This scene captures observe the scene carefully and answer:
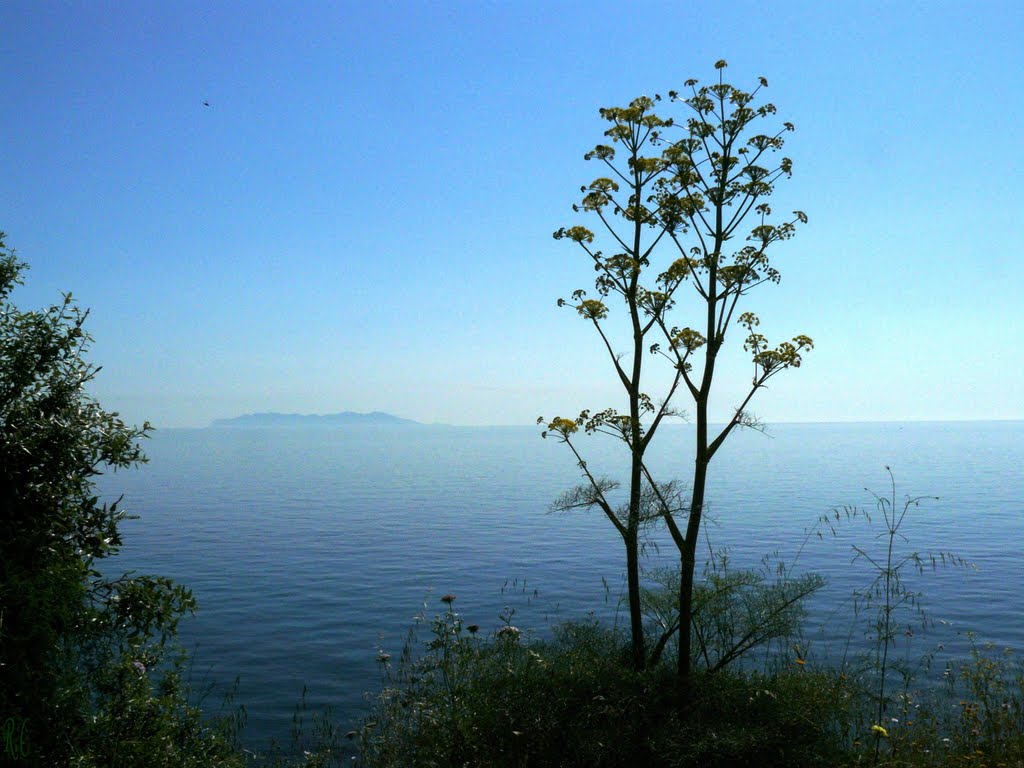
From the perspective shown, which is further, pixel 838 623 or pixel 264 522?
pixel 264 522

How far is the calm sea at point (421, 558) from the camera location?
20.7m

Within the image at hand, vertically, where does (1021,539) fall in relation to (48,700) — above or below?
below

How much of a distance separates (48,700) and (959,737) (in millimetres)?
11308

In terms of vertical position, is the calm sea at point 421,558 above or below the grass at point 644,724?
below

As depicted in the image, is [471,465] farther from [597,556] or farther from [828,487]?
[597,556]

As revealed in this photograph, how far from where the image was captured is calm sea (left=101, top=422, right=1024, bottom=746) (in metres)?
20.7

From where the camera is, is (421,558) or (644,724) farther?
(421,558)

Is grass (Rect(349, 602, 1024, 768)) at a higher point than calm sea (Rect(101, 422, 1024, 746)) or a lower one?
higher

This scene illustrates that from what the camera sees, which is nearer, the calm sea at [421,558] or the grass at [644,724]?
the grass at [644,724]

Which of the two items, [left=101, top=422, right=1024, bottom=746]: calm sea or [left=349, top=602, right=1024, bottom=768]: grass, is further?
[left=101, top=422, right=1024, bottom=746]: calm sea

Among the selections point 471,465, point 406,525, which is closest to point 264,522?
point 406,525

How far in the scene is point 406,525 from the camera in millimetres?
44719

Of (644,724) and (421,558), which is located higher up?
(644,724)

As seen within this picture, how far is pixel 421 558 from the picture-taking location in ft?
113
